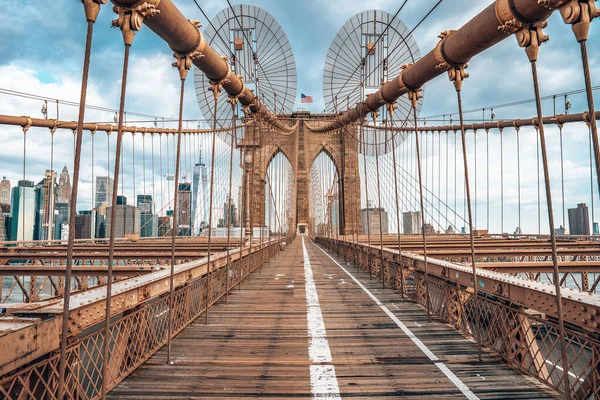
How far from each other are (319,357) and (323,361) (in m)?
0.19

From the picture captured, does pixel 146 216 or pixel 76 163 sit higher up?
pixel 146 216

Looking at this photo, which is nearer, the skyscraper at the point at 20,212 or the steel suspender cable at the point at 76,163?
the steel suspender cable at the point at 76,163

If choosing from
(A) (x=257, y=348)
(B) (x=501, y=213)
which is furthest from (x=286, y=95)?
(A) (x=257, y=348)

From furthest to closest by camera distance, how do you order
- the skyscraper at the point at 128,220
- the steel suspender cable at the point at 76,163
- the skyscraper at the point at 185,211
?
the skyscraper at the point at 185,211 → the skyscraper at the point at 128,220 → the steel suspender cable at the point at 76,163

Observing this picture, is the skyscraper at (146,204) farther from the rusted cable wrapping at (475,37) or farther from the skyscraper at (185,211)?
the rusted cable wrapping at (475,37)

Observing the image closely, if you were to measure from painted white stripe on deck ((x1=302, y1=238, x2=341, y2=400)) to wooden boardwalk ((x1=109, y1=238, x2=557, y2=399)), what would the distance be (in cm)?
1

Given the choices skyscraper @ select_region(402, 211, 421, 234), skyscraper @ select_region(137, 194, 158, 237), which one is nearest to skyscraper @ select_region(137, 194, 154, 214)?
skyscraper @ select_region(137, 194, 158, 237)

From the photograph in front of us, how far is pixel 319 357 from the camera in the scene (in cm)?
589

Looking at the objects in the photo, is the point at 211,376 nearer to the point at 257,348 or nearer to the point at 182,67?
the point at 257,348

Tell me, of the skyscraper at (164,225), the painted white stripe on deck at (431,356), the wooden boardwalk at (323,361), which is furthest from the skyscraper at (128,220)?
the painted white stripe on deck at (431,356)

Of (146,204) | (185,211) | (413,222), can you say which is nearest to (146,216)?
(146,204)

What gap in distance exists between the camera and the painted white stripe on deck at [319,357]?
15.2 ft

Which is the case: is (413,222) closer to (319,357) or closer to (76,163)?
(319,357)

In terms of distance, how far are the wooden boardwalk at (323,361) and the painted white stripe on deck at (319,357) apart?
0.01m
